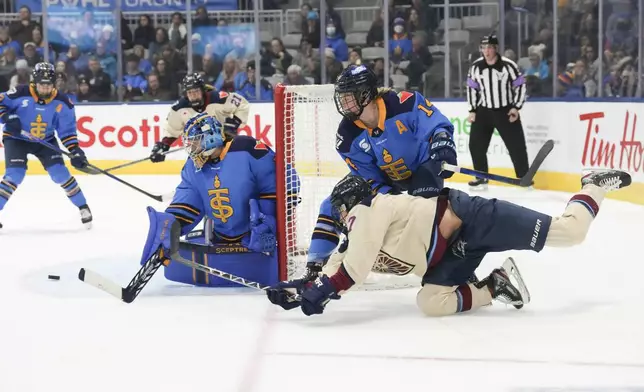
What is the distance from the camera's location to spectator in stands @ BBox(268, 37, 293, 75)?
31.6 ft

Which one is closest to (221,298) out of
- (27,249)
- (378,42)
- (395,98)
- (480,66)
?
(395,98)

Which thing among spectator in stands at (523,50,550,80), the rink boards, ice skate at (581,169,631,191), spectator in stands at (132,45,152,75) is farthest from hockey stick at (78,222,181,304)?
spectator in stands at (132,45,152,75)

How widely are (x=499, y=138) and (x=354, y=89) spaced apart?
5.10 metres

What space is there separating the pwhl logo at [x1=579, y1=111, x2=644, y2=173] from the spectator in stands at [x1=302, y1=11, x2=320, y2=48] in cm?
313

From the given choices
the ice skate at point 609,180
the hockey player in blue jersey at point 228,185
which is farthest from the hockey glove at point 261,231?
the ice skate at point 609,180

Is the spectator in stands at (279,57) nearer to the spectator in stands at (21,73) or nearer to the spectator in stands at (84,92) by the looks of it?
the spectator in stands at (84,92)

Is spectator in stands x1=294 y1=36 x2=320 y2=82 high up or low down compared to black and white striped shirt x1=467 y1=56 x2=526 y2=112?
up

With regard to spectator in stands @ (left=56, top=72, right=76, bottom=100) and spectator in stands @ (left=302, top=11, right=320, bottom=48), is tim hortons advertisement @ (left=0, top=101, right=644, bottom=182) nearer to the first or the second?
spectator in stands @ (left=56, top=72, right=76, bottom=100)

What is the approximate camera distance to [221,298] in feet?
12.4

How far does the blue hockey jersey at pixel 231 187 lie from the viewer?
12.9 feet

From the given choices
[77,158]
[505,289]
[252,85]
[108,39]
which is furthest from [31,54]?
[505,289]

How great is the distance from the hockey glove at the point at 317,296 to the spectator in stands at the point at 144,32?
23.2 ft

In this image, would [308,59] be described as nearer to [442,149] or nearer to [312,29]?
[312,29]

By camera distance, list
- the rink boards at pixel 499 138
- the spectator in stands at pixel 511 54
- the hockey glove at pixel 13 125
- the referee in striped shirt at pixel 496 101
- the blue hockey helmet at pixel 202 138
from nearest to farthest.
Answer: the blue hockey helmet at pixel 202 138 < the hockey glove at pixel 13 125 < the rink boards at pixel 499 138 < the referee in striped shirt at pixel 496 101 < the spectator in stands at pixel 511 54
